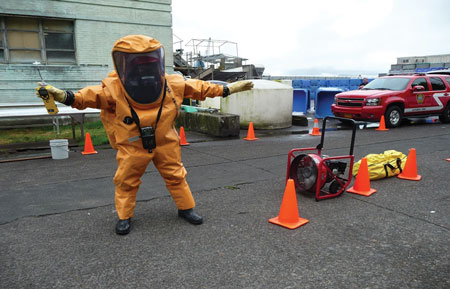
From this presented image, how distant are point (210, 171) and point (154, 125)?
2.85m

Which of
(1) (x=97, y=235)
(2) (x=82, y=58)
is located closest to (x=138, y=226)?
(1) (x=97, y=235)

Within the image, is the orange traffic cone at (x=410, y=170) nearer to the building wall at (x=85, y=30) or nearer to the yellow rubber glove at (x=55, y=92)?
the yellow rubber glove at (x=55, y=92)

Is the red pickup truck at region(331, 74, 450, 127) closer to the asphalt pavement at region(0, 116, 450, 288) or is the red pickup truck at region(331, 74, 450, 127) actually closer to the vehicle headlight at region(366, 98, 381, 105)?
the vehicle headlight at region(366, 98, 381, 105)

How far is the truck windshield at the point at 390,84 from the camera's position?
1207 centimetres

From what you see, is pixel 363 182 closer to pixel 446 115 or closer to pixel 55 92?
pixel 55 92

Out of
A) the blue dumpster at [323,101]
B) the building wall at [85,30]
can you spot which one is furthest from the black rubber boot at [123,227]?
the blue dumpster at [323,101]

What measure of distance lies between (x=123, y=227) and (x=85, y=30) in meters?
10.2

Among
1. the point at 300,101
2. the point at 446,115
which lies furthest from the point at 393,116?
the point at 300,101

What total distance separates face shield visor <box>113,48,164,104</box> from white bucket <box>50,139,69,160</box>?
15.3ft

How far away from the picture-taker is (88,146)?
7902 mm

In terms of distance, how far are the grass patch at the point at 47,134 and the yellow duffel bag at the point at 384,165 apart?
6.39 metres

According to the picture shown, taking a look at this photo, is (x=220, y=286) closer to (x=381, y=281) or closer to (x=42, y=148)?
(x=381, y=281)

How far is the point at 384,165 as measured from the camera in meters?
5.51

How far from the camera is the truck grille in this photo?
38.0ft
